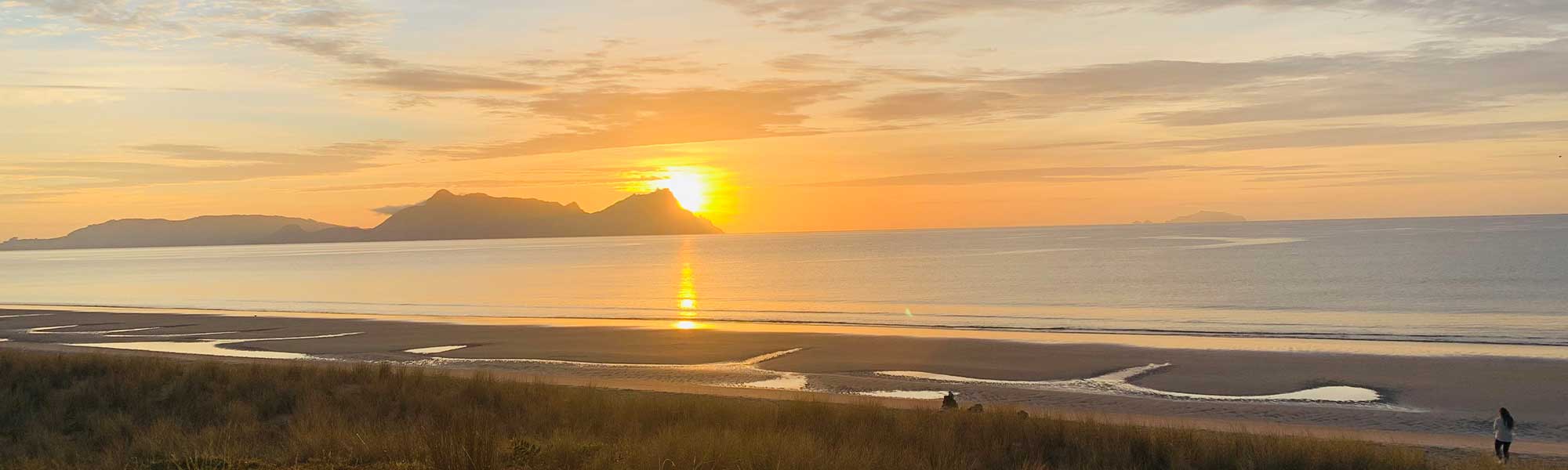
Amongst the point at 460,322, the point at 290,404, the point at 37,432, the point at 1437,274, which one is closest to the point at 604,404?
the point at 290,404

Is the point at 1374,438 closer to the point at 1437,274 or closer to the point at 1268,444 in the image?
the point at 1268,444

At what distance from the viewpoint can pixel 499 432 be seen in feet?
40.1

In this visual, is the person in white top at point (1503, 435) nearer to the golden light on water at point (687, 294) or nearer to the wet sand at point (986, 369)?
the wet sand at point (986, 369)

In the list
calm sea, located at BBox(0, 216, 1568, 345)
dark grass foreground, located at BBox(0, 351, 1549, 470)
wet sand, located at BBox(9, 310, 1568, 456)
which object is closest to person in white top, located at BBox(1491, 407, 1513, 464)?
dark grass foreground, located at BBox(0, 351, 1549, 470)

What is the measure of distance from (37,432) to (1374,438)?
18.4m

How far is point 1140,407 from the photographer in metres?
19.0

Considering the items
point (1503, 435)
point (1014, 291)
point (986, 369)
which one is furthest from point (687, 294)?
point (1503, 435)

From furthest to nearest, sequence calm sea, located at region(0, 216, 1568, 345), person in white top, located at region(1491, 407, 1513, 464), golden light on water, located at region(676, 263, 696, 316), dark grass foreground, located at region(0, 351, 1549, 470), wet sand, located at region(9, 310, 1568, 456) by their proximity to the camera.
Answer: golden light on water, located at region(676, 263, 696, 316) → calm sea, located at region(0, 216, 1568, 345) → wet sand, located at region(9, 310, 1568, 456) → person in white top, located at region(1491, 407, 1513, 464) → dark grass foreground, located at region(0, 351, 1549, 470)

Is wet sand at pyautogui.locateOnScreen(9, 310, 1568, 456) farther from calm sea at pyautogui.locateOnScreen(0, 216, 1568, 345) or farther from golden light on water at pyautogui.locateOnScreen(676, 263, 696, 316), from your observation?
golden light on water at pyautogui.locateOnScreen(676, 263, 696, 316)

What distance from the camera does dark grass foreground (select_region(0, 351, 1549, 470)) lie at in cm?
1010

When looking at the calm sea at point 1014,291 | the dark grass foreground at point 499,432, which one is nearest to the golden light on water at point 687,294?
the calm sea at point 1014,291

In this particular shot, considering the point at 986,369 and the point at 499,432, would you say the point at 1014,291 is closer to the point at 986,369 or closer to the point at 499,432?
the point at 986,369

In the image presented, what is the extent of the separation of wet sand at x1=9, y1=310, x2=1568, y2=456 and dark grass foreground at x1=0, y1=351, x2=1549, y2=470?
3.30 metres

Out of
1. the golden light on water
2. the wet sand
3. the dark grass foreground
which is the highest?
the golden light on water
